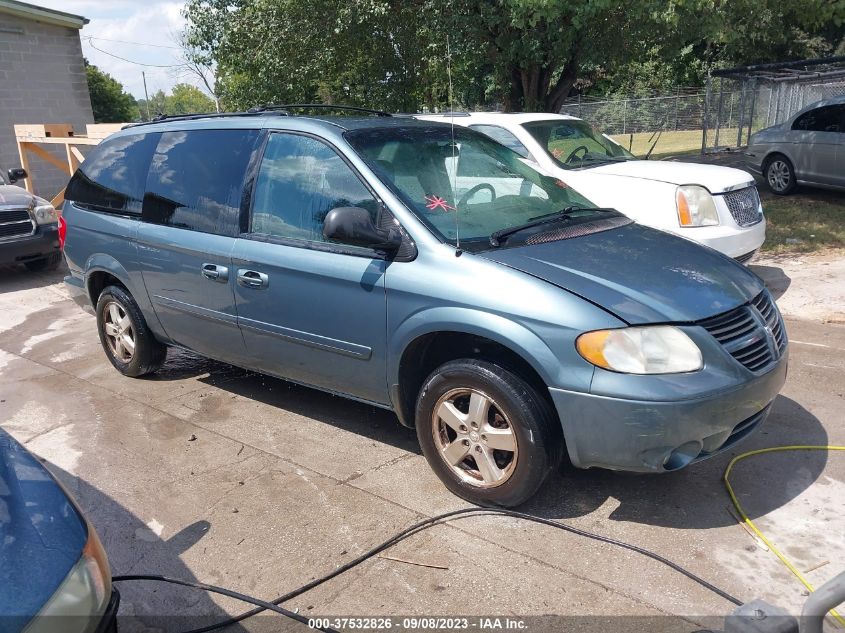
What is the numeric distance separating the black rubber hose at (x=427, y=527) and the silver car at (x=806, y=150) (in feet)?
33.3

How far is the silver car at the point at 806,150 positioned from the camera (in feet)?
37.5

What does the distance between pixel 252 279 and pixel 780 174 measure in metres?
10.8

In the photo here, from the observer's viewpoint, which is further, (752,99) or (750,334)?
(752,99)

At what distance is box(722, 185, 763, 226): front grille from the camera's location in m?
6.83

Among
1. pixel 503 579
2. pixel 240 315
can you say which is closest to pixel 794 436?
pixel 503 579

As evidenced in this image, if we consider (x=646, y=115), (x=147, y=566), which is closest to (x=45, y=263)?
(x=147, y=566)

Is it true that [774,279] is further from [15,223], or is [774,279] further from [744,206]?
[15,223]

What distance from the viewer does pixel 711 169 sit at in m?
7.30

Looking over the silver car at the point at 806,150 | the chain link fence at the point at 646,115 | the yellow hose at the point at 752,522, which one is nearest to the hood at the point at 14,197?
the yellow hose at the point at 752,522

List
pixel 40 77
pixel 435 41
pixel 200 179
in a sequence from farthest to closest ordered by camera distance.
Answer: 1. pixel 40 77
2. pixel 435 41
3. pixel 200 179

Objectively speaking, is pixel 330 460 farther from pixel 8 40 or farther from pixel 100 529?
pixel 8 40

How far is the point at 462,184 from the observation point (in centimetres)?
414

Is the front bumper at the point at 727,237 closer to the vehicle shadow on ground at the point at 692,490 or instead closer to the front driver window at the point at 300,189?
the vehicle shadow on ground at the point at 692,490

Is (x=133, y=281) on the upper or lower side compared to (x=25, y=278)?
upper
